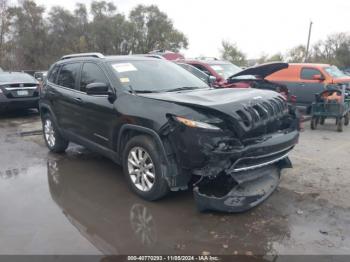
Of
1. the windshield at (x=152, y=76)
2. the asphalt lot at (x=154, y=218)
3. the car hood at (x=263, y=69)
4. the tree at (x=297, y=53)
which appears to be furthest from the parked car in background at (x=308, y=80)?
the tree at (x=297, y=53)

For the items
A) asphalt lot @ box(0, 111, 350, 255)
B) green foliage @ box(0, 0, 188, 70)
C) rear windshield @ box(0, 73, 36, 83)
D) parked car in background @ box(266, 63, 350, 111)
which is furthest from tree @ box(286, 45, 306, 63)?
asphalt lot @ box(0, 111, 350, 255)

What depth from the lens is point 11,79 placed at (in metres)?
11.2

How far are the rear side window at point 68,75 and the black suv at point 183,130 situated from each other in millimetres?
264

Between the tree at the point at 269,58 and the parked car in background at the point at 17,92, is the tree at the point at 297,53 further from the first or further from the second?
the parked car in background at the point at 17,92

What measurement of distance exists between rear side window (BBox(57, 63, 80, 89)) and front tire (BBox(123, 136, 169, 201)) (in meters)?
1.98

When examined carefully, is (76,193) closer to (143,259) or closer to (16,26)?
(143,259)

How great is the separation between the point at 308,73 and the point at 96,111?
852 cm

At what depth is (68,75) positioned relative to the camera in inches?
240

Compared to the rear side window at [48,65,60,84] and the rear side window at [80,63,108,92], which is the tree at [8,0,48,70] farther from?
the rear side window at [80,63,108,92]

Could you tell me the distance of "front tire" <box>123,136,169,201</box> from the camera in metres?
4.14

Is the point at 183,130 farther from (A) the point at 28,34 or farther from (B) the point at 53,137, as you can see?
(A) the point at 28,34

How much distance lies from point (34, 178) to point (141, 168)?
213 centimetres

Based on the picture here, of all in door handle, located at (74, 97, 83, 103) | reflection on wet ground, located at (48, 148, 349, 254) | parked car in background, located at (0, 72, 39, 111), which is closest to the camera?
reflection on wet ground, located at (48, 148, 349, 254)

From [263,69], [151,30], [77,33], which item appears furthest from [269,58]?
[263,69]
